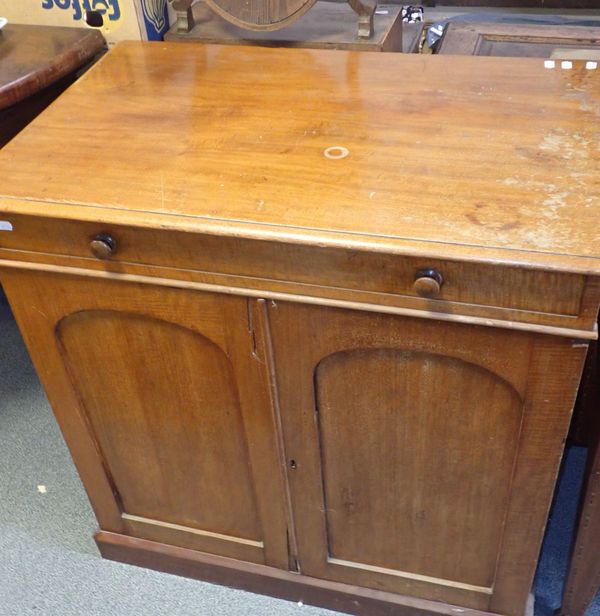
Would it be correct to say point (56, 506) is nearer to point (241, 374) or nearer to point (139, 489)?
point (139, 489)

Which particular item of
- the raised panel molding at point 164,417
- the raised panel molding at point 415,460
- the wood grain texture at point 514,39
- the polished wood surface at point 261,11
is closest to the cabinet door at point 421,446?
the raised panel molding at point 415,460

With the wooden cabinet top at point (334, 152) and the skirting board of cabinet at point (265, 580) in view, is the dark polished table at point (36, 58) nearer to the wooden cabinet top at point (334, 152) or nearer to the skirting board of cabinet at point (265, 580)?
the wooden cabinet top at point (334, 152)

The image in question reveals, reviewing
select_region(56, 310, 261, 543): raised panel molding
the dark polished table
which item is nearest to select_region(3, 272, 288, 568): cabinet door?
select_region(56, 310, 261, 543): raised panel molding

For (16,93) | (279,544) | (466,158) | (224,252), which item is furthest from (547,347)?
(16,93)

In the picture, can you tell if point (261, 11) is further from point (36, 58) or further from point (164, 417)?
point (164, 417)

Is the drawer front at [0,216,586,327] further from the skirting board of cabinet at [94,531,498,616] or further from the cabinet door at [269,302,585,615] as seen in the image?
the skirting board of cabinet at [94,531,498,616]

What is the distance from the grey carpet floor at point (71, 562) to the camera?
1393 millimetres

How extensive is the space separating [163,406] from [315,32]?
741 mm

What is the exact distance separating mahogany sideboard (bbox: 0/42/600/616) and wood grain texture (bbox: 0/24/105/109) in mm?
178

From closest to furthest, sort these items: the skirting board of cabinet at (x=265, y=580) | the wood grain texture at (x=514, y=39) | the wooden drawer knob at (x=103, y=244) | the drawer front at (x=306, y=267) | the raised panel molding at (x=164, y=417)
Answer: the drawer front at (x=306, y=267), the wooden drawer knob at (x=103, y=244), the raised panel molding at (x=164, y=417), the skirting board of cabinet at (x=265, y=580), the wood grain texture at (x=514, y=39)

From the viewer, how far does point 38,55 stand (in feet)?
4.66

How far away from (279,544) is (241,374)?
0.40 m

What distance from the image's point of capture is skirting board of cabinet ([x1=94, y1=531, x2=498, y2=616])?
4.25 ft

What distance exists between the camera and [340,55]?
1.27 meters
